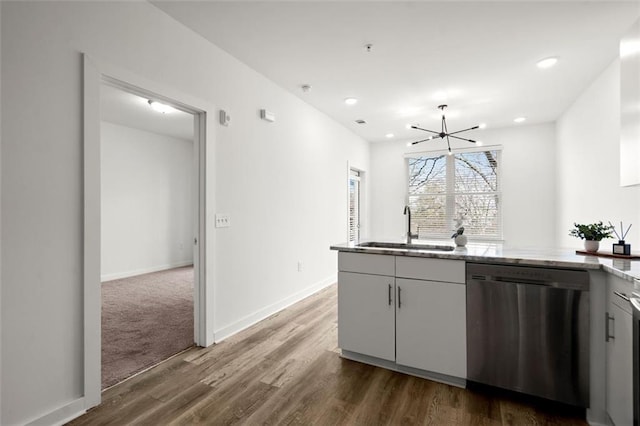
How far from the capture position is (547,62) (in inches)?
123

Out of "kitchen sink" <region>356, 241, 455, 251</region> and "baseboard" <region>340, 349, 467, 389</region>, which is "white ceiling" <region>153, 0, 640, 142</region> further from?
"baseboard" <region>340, 349, 467, 389</region>

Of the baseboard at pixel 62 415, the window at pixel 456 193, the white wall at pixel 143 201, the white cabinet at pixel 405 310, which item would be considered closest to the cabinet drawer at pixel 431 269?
the white cabinet at pixel 405 310

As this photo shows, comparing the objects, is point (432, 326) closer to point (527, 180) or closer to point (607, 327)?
point (607, 327)

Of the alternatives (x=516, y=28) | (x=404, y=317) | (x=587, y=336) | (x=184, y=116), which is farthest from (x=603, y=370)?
(x=184, y=116)

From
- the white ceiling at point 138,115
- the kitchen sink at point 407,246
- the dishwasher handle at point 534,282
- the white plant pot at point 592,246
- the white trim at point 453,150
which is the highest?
the white ceiling at point 138,115

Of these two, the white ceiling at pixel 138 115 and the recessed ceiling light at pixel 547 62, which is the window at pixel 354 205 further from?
the recessed ceiling light at pixel 547 62

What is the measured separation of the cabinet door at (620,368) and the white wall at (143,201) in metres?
6.05

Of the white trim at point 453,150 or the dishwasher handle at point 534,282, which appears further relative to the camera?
the white trim at point 453,150

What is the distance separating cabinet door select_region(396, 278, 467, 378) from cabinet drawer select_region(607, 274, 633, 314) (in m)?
0.73

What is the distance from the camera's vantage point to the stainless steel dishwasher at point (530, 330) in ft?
5.92

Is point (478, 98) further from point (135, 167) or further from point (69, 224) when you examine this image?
point (135, 167)

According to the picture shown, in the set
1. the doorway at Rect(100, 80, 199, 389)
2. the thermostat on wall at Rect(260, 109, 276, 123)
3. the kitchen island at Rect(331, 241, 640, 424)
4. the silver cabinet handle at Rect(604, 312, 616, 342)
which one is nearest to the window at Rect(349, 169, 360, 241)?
the thermostat on wall at Rect(260, 109, 276, 123)

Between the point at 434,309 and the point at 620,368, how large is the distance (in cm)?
93

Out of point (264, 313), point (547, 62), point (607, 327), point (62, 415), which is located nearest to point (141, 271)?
point (264, 313)
